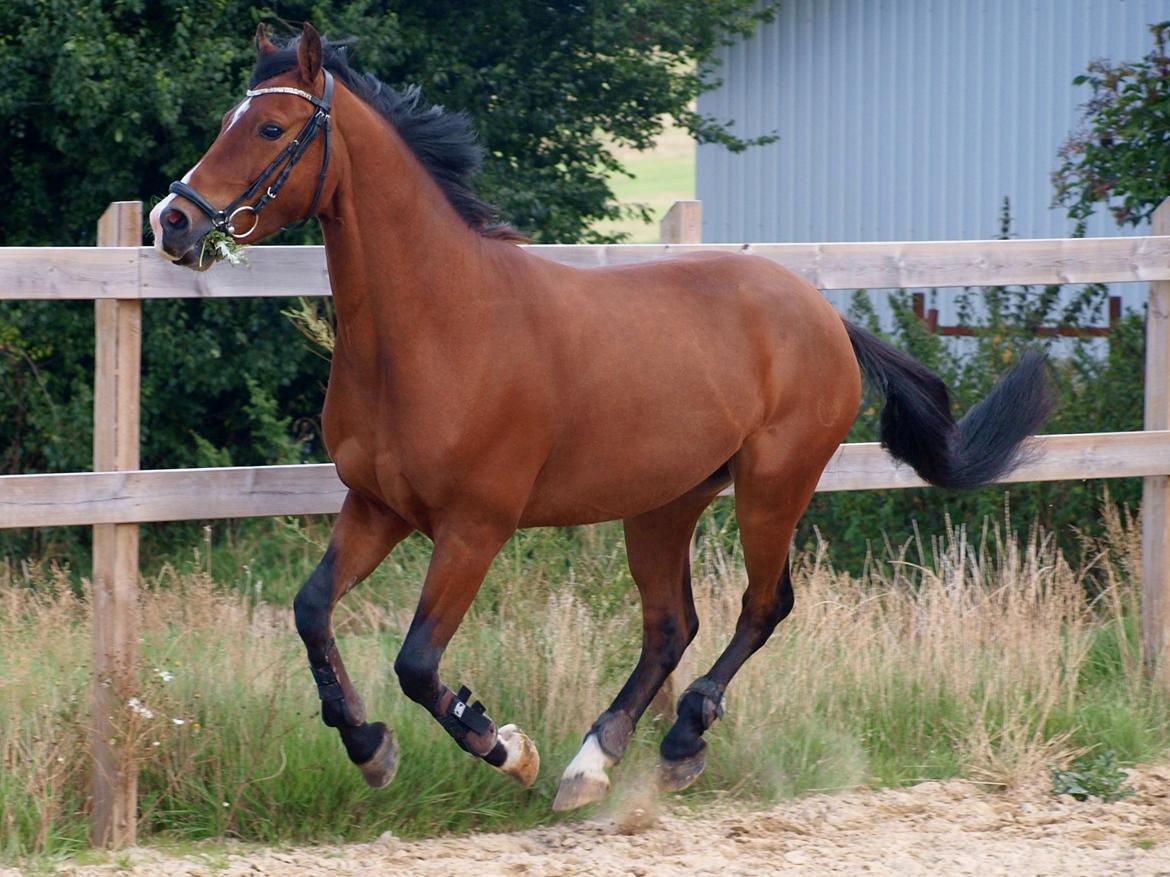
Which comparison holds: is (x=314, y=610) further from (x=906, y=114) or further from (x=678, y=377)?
(x=906, y=114)

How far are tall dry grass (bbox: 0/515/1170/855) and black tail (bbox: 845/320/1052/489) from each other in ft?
2.29

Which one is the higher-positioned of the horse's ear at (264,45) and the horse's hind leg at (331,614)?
the horse's ear at (264,45)

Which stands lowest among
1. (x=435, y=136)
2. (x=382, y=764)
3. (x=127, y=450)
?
(x=382, y=764)

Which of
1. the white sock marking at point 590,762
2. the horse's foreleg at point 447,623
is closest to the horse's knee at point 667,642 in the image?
the white sock marking at point 590,762

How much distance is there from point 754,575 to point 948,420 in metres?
1.00

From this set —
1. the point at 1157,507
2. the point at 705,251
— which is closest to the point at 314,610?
the point at 705,251

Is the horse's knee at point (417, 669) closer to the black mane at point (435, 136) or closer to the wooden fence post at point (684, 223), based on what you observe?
the black mane at point (435, 136)

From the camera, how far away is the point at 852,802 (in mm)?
4973

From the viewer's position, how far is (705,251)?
506 centimetres

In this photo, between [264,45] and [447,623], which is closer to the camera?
[264,45]

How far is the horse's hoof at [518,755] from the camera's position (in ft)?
14.2

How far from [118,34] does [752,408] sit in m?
5.05

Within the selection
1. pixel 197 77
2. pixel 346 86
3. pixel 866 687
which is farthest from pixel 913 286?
pixel 197 77

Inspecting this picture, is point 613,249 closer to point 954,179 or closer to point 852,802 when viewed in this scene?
point 852,802
